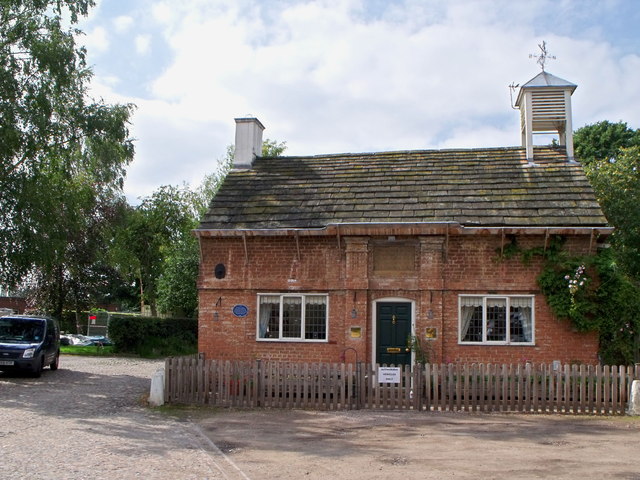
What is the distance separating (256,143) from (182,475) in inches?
568

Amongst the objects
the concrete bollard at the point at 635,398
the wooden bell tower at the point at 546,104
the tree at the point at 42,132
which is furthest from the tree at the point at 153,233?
the concrete bollard at the point at 635,398

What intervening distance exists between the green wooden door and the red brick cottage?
3 centimetres

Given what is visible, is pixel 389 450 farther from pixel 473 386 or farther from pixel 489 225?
pixel 489 225

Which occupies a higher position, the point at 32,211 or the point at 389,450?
the point at 32,211

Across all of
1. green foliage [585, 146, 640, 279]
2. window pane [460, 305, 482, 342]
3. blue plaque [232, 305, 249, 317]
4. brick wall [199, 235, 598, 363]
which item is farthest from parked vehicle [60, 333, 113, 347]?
green foliage [585, 146, 640, 279]

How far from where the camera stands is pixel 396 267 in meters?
16.6

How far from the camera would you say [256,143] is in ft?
70.1

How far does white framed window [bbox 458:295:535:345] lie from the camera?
16109mm

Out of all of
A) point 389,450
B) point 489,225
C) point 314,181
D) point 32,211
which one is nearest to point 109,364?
point 32,211

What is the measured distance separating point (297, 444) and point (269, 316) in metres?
7.10

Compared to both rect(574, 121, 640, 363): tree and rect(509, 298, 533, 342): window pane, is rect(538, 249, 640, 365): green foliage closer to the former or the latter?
rect(574, 121, 640, 363): tree

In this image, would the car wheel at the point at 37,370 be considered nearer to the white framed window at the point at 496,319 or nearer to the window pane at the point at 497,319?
the white framed window at the point at 496,319

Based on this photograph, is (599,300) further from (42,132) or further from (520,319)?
(42,132)

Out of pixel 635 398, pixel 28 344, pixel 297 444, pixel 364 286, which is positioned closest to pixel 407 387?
pixel 364 286
